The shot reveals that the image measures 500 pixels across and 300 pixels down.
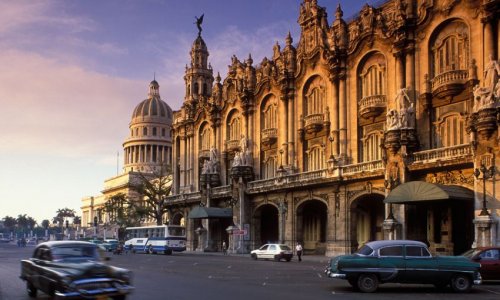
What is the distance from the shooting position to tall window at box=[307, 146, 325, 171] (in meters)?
51.8

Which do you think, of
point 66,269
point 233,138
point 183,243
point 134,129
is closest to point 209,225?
point 183,243

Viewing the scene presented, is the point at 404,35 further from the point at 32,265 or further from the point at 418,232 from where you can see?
the point at 32,265

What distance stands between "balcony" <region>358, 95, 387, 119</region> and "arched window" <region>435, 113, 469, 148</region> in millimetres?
4989

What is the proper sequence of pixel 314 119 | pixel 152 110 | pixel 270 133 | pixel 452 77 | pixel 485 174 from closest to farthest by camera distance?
pixel 485 174, pixel 452 77, pixel 314 119, pixel 270 133, pixel 152 110

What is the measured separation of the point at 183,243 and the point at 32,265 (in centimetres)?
4385

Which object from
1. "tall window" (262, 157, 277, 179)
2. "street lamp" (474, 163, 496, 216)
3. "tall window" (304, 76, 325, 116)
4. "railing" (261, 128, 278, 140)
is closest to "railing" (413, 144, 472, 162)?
"street lamp" (474, 163, 496, 216)

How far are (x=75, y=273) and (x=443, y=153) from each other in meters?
27.7

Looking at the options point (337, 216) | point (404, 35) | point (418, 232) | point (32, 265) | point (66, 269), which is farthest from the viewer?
point (337, 216)

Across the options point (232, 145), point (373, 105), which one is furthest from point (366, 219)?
point (232, 145)

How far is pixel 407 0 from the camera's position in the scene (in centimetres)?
4381

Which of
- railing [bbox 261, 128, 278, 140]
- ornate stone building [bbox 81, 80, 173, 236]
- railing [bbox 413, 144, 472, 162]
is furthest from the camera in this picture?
ornate stone building [bbox 81, 80, 173, 236]

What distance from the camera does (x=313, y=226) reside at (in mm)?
55156

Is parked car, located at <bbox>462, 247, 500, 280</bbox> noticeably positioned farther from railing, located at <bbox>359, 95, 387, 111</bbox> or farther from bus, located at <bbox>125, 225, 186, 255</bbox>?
bus, located at <bbox>125, 225, 186, 255</bbox>

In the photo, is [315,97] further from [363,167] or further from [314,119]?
[363,167]
